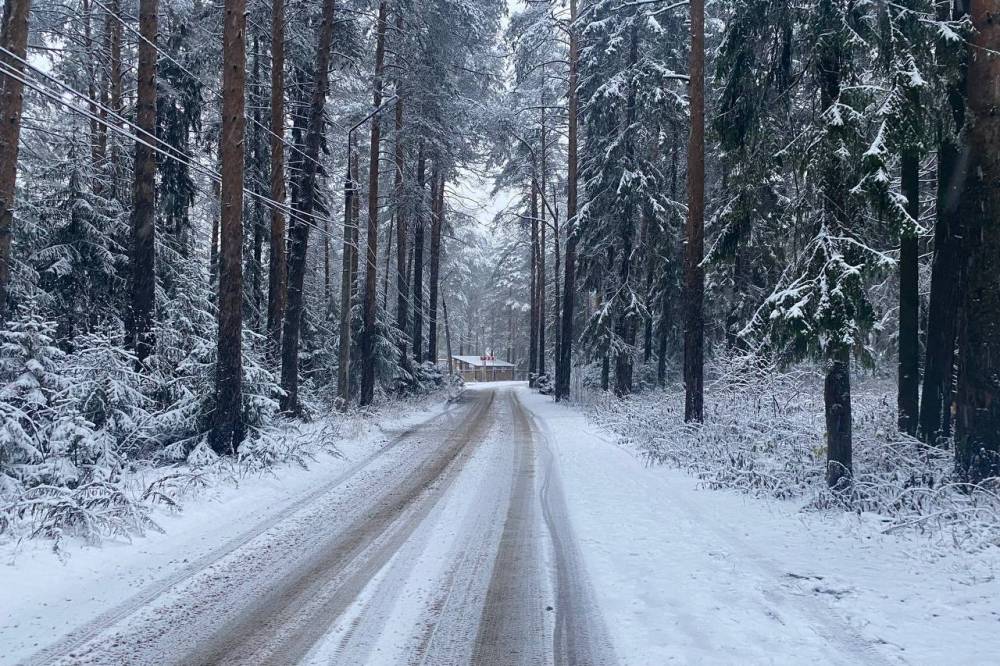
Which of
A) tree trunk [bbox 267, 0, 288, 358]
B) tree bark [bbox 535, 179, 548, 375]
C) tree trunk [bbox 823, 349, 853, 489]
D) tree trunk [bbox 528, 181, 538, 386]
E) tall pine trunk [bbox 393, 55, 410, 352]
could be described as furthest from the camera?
tree trunk [bbox 528, 181, 538, 386]

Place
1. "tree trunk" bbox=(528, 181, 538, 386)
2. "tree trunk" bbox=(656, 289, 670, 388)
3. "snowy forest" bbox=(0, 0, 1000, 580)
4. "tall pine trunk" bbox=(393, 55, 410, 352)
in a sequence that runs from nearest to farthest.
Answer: "snowy forest" bbox=(0, 0, 1000, 580) < "tall pine trunk" bbox=(393, 55, 410, 352) < "tree trunk" bbox=(656, 289, 670, 388) < "tree trunk" bbox=(528, 181, 538, 386)

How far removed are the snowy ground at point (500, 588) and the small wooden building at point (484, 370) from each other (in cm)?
6743

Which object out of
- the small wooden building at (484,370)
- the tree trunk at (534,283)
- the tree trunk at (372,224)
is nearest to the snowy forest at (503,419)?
the tree trunk at (372,224)

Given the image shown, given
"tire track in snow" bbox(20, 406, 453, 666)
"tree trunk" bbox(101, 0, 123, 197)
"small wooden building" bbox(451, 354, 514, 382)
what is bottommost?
"small wooden building" bbox(451, 354, 514, 382)

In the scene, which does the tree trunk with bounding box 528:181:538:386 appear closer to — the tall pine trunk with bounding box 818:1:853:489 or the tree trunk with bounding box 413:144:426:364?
the tree trunk with bounding box 413:144:426:364

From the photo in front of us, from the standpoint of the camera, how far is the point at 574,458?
11.8 meters

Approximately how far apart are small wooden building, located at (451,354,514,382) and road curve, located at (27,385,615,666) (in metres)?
67.4

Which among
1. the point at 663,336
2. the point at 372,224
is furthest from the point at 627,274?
the point at 372,224

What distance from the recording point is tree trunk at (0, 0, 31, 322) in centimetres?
Result: 794

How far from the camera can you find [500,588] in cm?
489

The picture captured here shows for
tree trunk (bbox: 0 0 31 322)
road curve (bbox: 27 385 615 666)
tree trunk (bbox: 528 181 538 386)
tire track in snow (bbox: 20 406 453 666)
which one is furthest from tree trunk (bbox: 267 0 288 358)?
tree trunk (bbox: 528 181 538 386)

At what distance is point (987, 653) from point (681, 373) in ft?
90.5

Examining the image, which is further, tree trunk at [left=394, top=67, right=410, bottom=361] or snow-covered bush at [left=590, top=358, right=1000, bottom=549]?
tree trunk at [left=394, top=67, right=410, bottom=361]

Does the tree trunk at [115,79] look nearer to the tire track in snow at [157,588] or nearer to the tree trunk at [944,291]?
the tire track in snow at [157,588]
